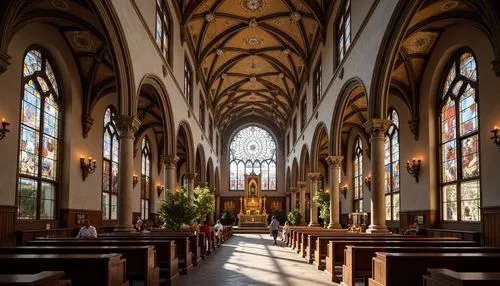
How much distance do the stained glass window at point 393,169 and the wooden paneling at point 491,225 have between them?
8.04 meters

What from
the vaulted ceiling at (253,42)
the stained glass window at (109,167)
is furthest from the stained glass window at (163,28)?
the stained glass window at (109,167)

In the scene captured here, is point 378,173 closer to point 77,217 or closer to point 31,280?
point 77,217

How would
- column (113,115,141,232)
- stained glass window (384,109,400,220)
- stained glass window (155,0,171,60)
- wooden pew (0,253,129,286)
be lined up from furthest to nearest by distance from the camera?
stained glass window (384,109,400,220), stained glass window (155,0,171,60), column (113,115,141,232), wooden pew (0,253,129,286)

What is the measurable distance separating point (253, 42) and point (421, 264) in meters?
26.1

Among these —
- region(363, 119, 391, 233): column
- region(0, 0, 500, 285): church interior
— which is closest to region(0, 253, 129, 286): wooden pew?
region(0, 0, 500, 285): church interior

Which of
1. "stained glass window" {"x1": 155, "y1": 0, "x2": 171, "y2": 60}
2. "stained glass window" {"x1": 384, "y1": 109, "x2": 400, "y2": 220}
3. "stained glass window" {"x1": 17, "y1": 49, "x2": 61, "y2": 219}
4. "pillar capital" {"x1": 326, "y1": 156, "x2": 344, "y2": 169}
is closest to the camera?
"stained glass window" {"x1": 17, "y1": 49, "x2": 61, "y2": 219}

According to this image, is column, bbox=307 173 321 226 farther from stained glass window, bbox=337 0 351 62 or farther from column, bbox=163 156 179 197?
column, bbox=163 156 179 197

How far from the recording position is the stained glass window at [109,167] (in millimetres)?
22938

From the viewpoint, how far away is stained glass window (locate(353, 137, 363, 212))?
101 feet

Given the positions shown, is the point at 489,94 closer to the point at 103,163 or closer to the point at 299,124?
the point at 103,163

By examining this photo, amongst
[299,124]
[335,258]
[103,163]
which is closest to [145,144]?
[103,163]

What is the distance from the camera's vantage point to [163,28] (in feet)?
69.4

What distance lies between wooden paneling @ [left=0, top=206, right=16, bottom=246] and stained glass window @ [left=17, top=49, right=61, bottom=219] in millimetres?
1217

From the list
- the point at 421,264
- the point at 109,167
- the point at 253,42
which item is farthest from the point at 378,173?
the point at 253,42
